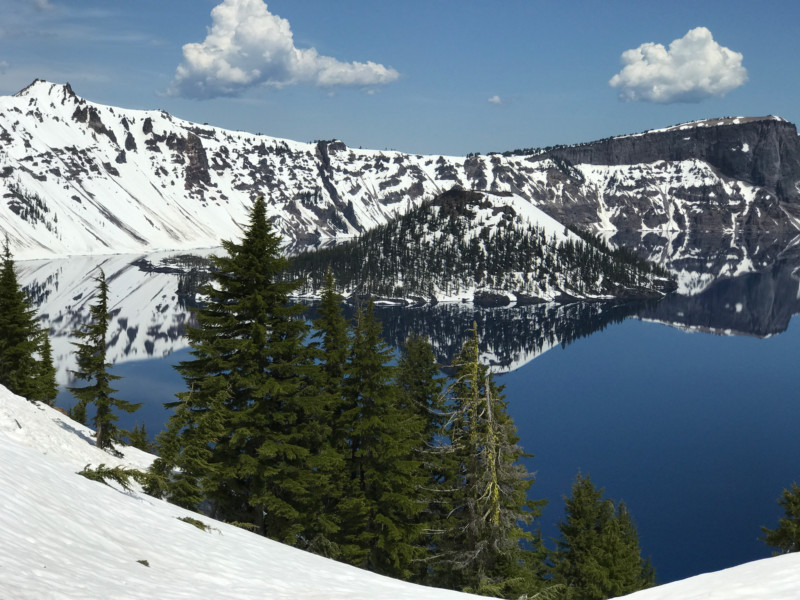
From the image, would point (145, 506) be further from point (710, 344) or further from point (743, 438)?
point (710, 344)

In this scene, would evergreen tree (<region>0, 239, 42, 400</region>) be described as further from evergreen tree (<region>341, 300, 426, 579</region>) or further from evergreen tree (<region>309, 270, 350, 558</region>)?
evergreen tree (<region>341, 300, 426, 579</region>)

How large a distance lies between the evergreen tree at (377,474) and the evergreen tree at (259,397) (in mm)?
1895

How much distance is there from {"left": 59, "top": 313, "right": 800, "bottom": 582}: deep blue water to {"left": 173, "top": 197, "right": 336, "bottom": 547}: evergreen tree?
125 ft

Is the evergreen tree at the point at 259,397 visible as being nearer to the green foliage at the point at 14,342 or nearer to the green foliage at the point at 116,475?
the green foliage at the point at 116,475

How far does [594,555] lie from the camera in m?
34.7

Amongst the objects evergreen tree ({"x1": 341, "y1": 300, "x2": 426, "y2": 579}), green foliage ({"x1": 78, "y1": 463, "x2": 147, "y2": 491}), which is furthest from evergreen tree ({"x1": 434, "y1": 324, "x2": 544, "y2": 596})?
green foliage ({"x1": 78, "y1": 463, "x2": 147, "y2": 491})

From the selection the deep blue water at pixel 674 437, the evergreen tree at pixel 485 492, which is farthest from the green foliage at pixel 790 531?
the evergreen tree at pixel 485 492

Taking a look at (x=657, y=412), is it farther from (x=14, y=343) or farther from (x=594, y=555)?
(x=14, y=343)

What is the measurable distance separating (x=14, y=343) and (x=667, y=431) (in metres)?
77.9

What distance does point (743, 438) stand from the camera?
80688mm

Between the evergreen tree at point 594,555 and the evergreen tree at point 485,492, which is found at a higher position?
the evergreen tree at point 485,492

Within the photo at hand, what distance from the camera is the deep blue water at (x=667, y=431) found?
58.4 meters

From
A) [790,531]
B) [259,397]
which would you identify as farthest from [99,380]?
[790,531]

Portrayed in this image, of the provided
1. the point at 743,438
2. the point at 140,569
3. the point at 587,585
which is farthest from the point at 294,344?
the point at 743,438
